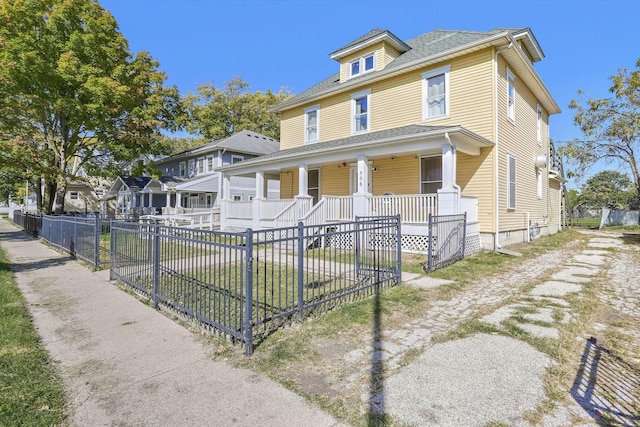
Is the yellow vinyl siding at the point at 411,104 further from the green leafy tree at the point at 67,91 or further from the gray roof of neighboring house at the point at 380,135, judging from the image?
the green leafy tree at the point at 67,91

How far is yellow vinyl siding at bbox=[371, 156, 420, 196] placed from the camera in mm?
12742

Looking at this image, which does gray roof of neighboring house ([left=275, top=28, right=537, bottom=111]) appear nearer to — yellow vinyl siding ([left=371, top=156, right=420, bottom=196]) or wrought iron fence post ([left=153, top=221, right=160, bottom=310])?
yellow vinyl siding ([left=371, top=156, right=420, bottom=196])

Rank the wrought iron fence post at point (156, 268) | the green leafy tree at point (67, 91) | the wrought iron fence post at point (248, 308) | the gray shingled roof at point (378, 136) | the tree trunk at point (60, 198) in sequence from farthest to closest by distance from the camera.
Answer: the tree trunk at point (60, 198)
the green leafy tree at point (67, 91)
the gray shingled roof at point (378, 136)
the wrought iron fence post at point (156, 268)
the wrought iron fence post at point (248, 308)

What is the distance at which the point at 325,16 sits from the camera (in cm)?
1379

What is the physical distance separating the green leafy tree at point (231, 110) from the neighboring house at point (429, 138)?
25745mm

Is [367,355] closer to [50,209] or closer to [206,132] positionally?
[50,209]

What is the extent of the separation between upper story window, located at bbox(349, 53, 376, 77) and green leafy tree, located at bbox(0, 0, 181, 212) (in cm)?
1333

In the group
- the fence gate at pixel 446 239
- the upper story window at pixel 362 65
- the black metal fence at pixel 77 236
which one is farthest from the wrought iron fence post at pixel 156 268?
the upper story window at pixel 362 65

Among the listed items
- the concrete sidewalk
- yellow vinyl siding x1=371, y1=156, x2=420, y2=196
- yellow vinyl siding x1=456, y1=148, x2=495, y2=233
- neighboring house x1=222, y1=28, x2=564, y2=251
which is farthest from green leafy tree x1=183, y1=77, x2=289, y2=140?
the concrete sidewalk

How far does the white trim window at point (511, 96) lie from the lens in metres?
11.9

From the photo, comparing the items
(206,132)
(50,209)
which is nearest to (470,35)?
(50,209)

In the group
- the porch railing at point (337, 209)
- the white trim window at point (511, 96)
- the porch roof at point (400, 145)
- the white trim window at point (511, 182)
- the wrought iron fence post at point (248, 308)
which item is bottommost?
the wrought iron fence post at point (248, 308)

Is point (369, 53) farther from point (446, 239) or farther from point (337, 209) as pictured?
point (446, 239)

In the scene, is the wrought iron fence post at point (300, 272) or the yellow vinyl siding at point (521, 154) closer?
the wrought iron fence post at point (300, 272)
